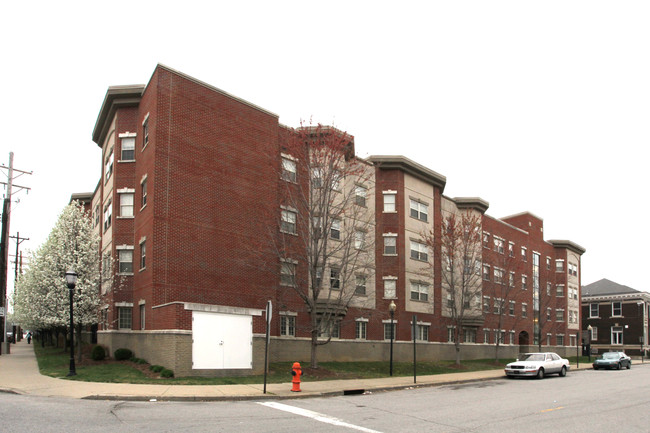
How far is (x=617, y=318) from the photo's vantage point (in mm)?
82750

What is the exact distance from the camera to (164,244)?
26234 mm

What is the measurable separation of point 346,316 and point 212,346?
13.9 metres

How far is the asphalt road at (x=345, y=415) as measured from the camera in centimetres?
1210

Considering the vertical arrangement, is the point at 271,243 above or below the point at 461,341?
above

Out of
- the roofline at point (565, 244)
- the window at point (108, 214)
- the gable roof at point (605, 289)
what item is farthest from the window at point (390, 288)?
the gable roof at point (605, 289)

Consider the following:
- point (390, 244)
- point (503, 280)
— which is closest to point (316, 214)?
point (390, 244)

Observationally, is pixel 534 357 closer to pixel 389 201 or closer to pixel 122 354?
pixel 389 201

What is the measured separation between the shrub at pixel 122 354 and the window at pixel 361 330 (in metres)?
14.3

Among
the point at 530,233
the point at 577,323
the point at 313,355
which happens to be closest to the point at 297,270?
the point at 313,355

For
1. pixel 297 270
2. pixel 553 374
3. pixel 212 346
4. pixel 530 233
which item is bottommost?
pixel 553 374

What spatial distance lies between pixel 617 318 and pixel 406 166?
5924 cm

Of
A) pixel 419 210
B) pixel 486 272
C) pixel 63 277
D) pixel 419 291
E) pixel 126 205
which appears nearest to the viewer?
pixel 63 277

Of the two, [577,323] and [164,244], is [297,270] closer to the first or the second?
[164,244]

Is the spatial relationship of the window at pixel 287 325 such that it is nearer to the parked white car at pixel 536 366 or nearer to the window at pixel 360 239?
the window at pixel 360 239
